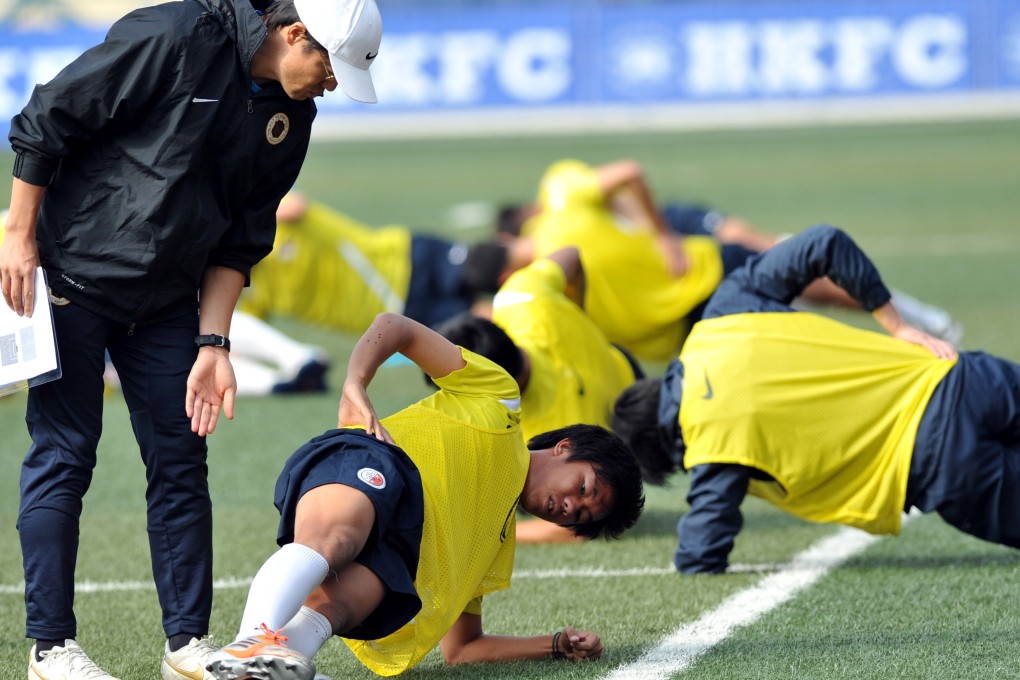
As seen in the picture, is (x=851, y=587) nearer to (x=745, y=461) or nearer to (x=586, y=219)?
(x=745, y=461)

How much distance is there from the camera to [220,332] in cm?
373

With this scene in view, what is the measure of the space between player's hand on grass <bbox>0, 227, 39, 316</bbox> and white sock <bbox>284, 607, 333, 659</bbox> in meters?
1.04

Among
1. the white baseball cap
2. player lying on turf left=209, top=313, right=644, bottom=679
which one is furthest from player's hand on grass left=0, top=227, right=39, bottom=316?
the white baseball cap

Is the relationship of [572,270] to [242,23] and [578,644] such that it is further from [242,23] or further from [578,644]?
[242,23]

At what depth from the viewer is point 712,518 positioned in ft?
14.8

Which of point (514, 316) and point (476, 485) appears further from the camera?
point (514, 316)

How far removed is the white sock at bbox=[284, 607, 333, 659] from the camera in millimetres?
3156

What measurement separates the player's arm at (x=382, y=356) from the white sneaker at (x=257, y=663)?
70cm

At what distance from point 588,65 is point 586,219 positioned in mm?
Answer: 15625

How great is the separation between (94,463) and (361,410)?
0.77m

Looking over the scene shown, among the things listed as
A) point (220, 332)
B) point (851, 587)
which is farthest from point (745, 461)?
point (220, 332)

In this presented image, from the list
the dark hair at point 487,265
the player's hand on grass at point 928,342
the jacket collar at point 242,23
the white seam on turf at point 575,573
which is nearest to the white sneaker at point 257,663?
the jacket collar at point 242,23

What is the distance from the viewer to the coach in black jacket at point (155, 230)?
136 inches

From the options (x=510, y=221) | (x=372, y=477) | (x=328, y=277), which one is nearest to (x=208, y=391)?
(x=372, y=477)
